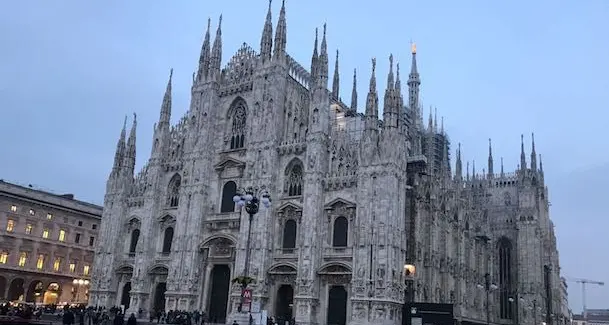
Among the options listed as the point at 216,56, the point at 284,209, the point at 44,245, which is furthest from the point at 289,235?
the point at 44,245

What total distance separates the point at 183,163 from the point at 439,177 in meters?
25.2

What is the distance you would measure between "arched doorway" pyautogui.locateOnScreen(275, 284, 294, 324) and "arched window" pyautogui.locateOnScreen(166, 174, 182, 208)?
14763 mm

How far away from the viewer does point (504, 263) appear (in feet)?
258

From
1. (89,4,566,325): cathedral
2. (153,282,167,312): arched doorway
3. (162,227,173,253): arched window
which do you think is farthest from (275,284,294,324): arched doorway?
(162,227,173,253): arched window

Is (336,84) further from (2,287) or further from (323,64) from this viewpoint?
(2,287)

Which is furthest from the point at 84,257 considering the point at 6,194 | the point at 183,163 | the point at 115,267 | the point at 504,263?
the point at 504,263

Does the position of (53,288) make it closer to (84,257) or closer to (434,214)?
(84,257)

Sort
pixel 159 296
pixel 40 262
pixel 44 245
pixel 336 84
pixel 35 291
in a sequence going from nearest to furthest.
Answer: pixel 159 296, pixel 336 84, pixel 40 262, pixel 44 245, pixel 35 291

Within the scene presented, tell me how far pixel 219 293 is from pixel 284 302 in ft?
21.6

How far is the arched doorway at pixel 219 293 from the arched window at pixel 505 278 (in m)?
41.3

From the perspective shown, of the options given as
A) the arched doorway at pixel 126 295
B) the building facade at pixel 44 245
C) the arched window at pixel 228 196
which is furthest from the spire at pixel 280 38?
the building facade at pixel 44 245

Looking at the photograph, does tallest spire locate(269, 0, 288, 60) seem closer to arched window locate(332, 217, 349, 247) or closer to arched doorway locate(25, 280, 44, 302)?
arched window locate(332, 217, 349, 247)

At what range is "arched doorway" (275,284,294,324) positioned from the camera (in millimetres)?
47062

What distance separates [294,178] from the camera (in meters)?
49.2
